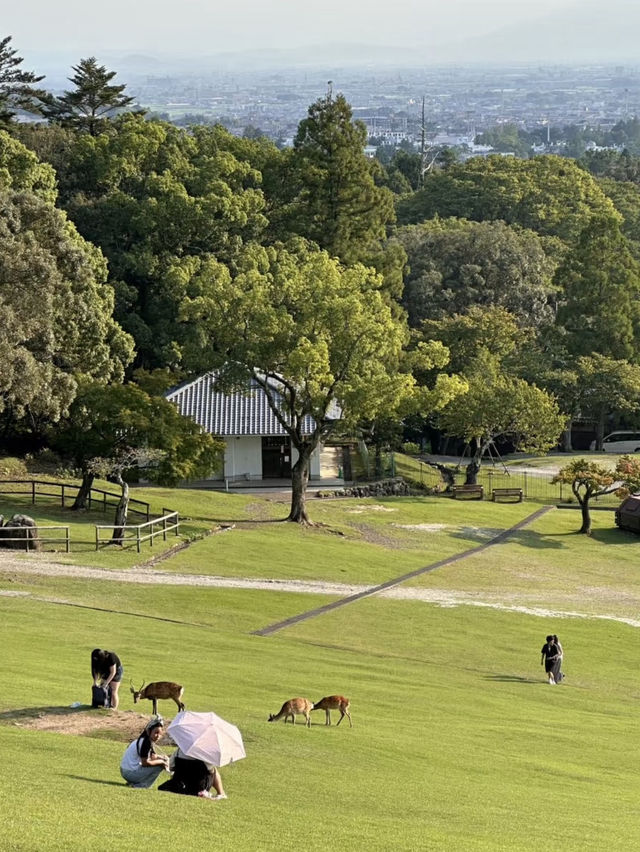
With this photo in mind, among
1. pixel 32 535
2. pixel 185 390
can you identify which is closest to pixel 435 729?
pixel 32 535

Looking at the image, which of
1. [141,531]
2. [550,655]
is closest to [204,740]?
[550,655]

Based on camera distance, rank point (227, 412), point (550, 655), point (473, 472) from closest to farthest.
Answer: point (550, 655) < point (227, 412) < point (473, 472)

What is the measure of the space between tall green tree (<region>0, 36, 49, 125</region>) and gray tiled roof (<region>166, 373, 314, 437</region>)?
23436mm

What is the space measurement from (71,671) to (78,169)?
54.2m

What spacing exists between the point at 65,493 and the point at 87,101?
4076cm

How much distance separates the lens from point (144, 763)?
16438 millimetres

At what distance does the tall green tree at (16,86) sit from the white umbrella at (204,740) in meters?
67.2

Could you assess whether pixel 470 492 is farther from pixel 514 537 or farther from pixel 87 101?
pixel 87 101

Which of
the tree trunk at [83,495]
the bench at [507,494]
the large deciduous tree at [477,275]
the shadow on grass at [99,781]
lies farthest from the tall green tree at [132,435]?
the large deciduous tree at [477,275]

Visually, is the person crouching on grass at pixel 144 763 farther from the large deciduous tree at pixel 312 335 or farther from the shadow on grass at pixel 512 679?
the large deciduous tree at pixel 312 335

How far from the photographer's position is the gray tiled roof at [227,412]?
210 feet

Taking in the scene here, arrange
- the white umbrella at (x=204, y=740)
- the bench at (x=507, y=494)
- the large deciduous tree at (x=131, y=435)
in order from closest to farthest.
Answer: the white umbrella at (x=204, y=740) < the large deciduous tree at (x=131, y=435) < the bench at (x=507, y=494)

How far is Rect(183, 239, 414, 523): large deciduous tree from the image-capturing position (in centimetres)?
5106

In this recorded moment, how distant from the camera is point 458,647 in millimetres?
33281
